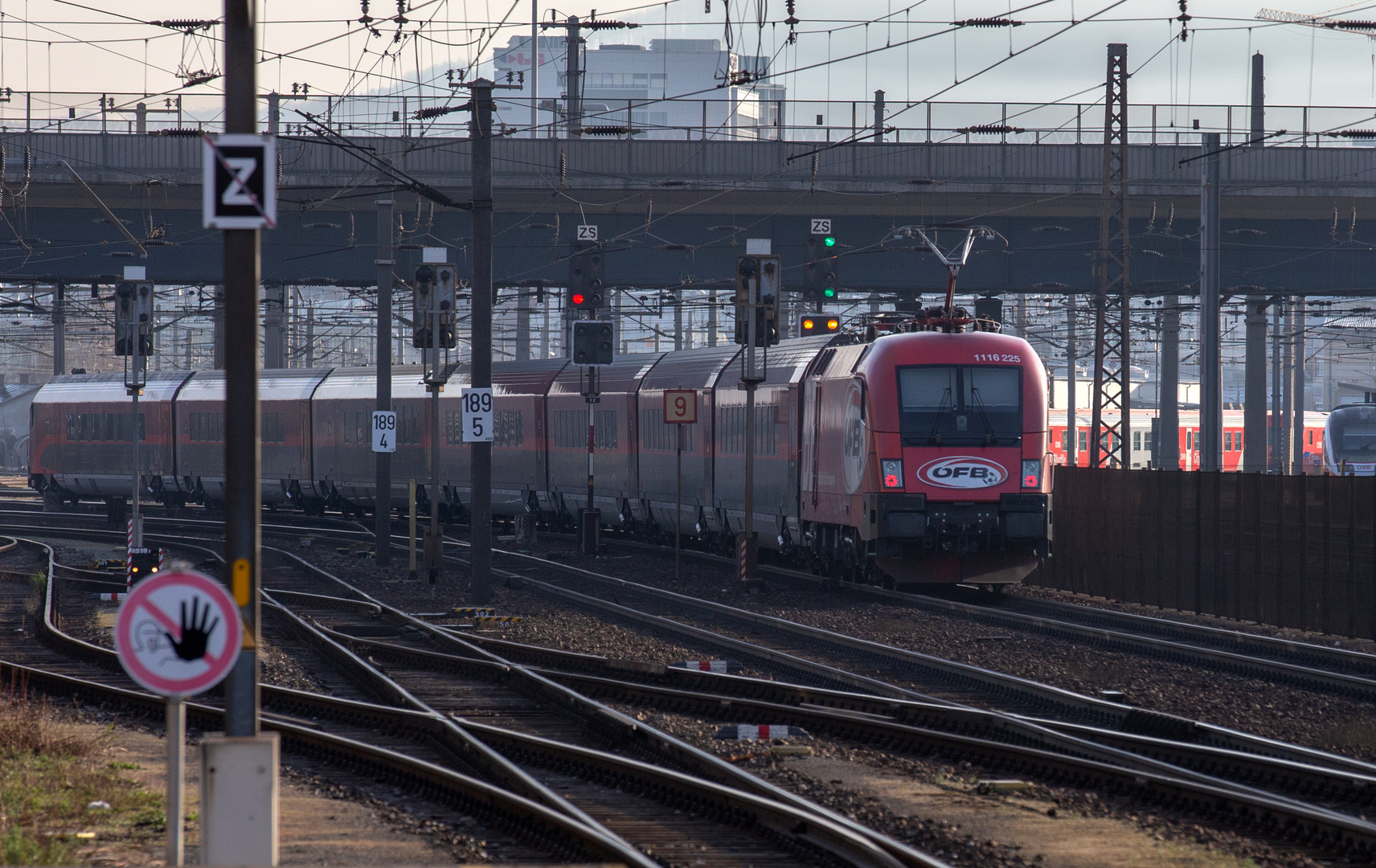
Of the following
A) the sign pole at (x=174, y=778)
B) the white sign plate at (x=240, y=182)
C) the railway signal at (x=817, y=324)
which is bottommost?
the sign pole at (x=174, y=778)

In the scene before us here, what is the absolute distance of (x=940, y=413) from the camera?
70.4 feet

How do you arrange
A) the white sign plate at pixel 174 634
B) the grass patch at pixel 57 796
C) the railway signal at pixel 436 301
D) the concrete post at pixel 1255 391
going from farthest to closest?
the concrete post at pixel 1255 391 → the railway signal at pixel 436 301 → the grass patch at pixel 57 796 → the white sign plate at pixel 174 634

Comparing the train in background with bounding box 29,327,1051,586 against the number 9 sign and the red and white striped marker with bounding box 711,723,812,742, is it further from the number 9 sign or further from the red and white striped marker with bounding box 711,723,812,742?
the red and white striped marker with bounding box 711,723,812,742

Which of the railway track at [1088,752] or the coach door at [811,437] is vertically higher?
the coach door at [811,437]

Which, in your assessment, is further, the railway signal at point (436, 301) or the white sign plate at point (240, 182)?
the railway signal at point (436, 301)

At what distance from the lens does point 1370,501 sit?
18031 millimetres

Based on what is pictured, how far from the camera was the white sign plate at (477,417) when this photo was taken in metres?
22.2

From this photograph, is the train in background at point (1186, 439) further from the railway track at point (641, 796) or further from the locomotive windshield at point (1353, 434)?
the railway track at point (641, 796)

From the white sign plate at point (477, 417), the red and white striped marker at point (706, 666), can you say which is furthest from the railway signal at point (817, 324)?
the red and white striped marker at point (706, 666)

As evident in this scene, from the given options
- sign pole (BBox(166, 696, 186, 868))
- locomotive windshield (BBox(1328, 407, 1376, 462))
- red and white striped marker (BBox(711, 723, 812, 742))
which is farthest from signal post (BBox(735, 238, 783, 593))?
locomotive windshield (BBox(1328, 407, 1376, 462))

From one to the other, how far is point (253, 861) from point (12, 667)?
1065 cm

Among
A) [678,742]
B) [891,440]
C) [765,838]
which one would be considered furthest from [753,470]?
[765,838]

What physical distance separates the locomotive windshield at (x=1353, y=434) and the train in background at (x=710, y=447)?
2750 cm

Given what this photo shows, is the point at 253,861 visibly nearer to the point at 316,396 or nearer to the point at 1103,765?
the point at 1103,765
